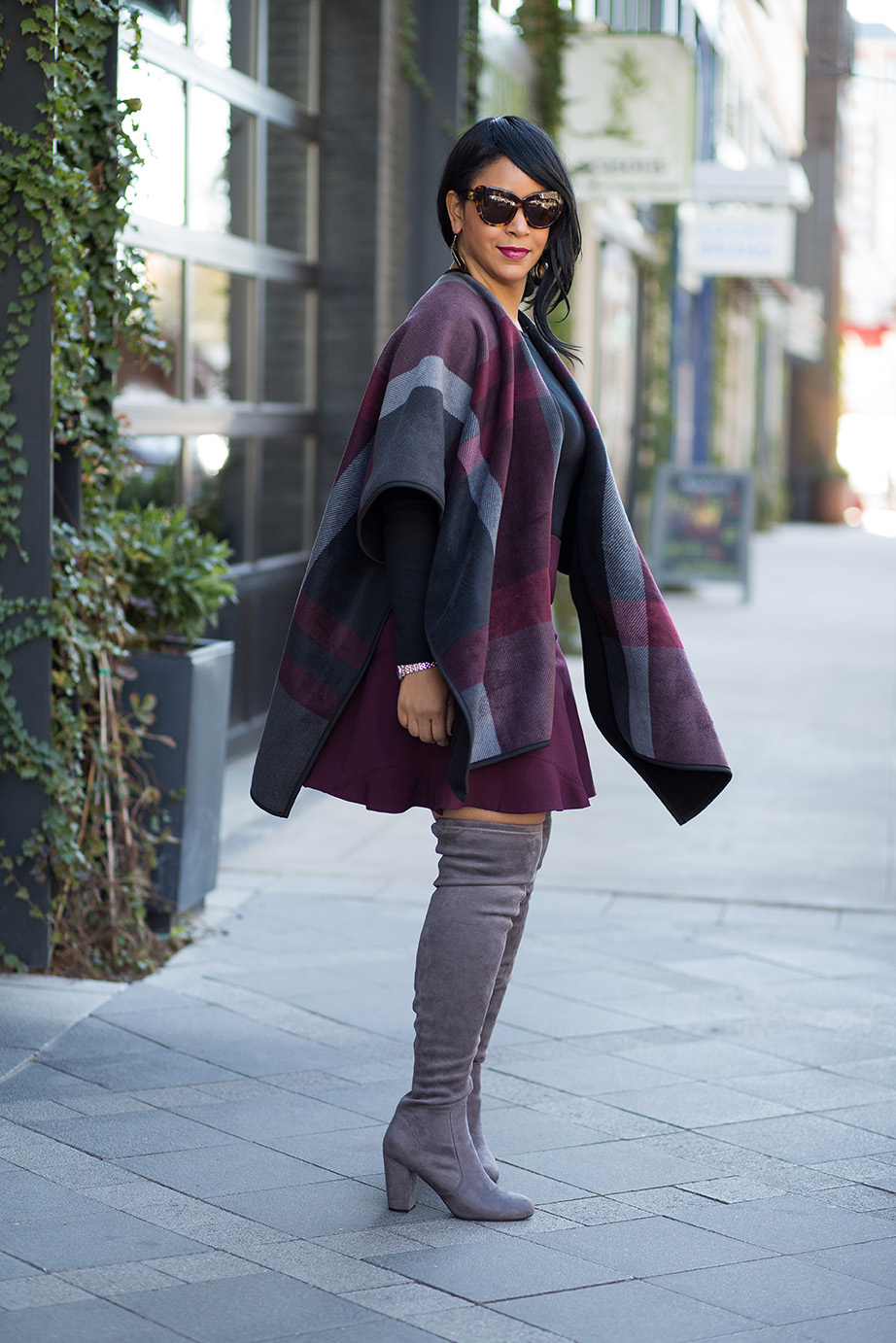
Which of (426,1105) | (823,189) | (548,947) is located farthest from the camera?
(823,189)

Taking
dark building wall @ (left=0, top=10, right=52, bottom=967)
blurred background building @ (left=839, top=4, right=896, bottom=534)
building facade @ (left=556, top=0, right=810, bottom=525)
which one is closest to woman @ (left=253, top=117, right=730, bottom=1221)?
dark building wall @ (left=0, top=10, right=52, bottom=967)

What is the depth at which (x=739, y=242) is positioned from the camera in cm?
1695

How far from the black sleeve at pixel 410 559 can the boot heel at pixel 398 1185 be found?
888mm

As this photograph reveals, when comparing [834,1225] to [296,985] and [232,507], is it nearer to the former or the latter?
[296,985]

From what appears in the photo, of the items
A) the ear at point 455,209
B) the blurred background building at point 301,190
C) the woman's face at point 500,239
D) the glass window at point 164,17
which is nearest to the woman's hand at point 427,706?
the woman's face at point 500,239

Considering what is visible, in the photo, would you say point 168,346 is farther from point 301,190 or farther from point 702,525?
point 702,525

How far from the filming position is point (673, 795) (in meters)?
2.91

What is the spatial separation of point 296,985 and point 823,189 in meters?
33.4

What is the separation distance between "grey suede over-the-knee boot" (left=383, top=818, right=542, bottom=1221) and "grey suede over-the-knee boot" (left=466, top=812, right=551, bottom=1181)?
0.19 ft

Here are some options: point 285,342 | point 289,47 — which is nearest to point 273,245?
point 285,342

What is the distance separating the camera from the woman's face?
2.72 meters

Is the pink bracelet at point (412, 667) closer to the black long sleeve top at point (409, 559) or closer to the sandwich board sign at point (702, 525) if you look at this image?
the black long sleeve top at point (409, 559)

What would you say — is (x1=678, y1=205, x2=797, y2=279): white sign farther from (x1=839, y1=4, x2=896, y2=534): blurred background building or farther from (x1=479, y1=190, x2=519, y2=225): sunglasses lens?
(x1=479, y1=190, x2=519, y2=225): sunglasses lens

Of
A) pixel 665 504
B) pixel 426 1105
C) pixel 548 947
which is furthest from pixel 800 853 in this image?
pixel 665 504
